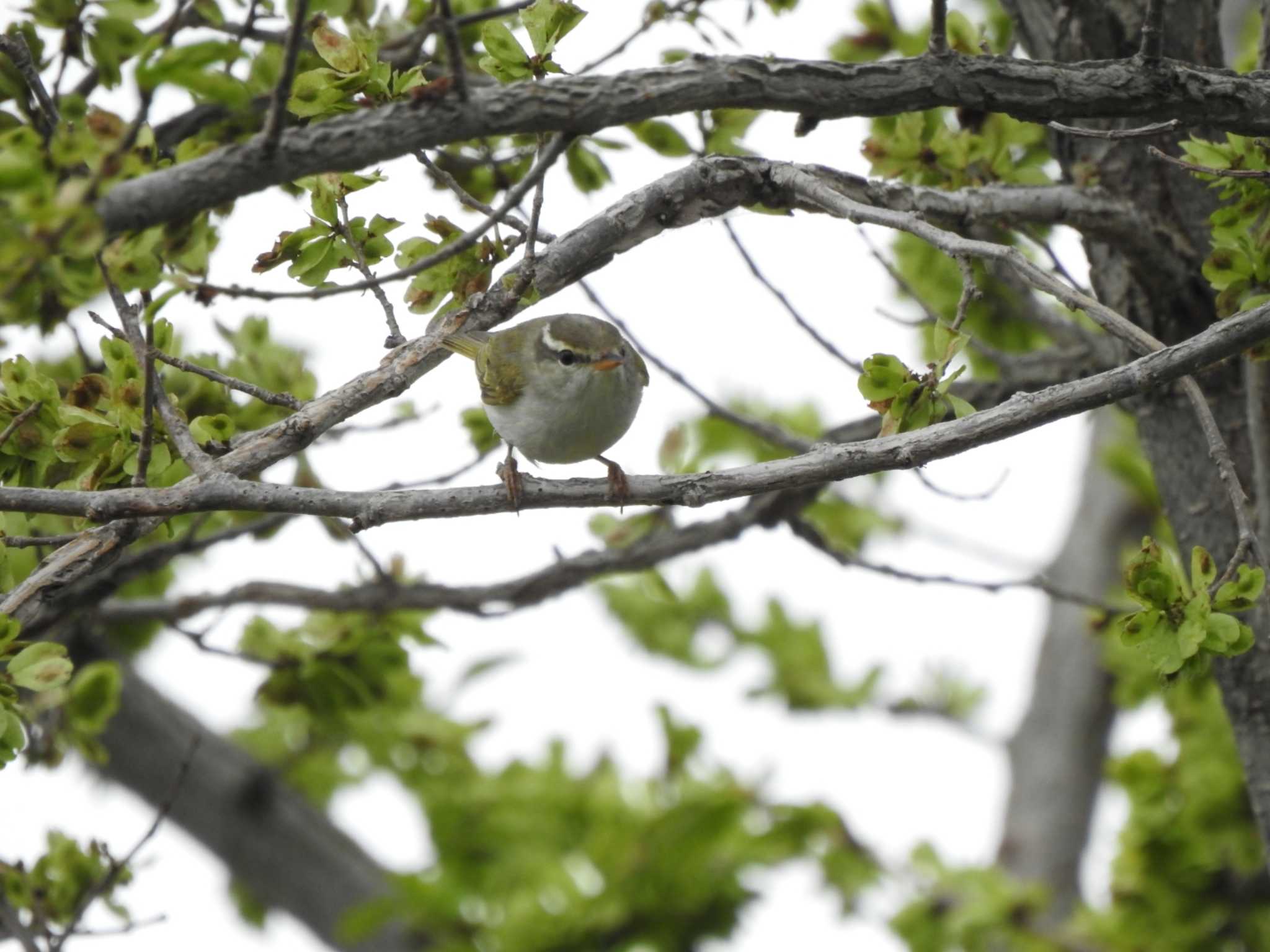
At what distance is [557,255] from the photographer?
2.97m

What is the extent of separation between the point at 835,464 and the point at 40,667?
1658 millimetres

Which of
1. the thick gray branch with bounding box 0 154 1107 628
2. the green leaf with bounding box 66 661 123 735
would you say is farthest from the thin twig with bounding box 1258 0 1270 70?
the green leaf with bounding box 66 661 123 735

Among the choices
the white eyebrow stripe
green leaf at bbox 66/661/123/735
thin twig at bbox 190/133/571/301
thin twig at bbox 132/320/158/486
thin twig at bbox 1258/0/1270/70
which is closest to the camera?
thin twig at bbox 190/133/571/301

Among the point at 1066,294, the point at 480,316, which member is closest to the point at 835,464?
the point at 1066,294

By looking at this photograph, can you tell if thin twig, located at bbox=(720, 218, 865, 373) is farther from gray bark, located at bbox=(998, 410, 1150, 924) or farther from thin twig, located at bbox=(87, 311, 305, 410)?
gray bark, located at bbox=(998, 410, 1150, 924)

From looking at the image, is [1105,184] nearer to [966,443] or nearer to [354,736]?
[966,443]

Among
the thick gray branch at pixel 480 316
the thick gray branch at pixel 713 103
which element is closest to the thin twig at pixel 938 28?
the thick gray branch at pixel 713 103

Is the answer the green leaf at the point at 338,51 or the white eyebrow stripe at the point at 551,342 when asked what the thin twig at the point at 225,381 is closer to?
the green leaf at the point at 338,51

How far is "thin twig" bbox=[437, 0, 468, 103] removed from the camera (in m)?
2.07

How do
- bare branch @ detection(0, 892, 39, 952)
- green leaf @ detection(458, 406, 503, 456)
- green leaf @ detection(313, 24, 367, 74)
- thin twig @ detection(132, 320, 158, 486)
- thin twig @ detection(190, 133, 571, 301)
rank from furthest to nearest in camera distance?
green leaf @ detection(458, 406, 503, 456)
bare branch @ detection(0, 892, 39, 952)
green leaf @ detection(313, 24, 367, 74)
thin twig @ detection(132, 320, 158, 486)
thin twig @ detection(190, 133, 571, 301)

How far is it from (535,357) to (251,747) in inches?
171

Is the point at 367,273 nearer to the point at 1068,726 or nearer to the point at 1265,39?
the point at 1265,39

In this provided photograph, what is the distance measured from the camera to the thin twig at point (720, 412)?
3770mm

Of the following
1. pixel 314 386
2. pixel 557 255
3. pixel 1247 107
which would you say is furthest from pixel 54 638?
pixel 1247 107
